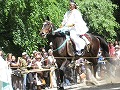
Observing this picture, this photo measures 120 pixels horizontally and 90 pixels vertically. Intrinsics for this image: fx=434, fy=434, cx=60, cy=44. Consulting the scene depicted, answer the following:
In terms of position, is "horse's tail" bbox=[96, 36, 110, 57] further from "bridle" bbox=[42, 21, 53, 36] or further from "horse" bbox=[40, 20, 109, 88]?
"bridle" bbox=[42, 21, 53, 36]

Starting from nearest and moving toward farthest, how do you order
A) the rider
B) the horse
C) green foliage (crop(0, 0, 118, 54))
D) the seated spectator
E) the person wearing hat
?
the person wearing hat → the horse → the rider → the seated spectator → green foliage (crop(0, 0, 118, 54))

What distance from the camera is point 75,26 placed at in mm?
15406

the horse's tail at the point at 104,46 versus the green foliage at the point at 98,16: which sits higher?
the green foliage at the point at 98,16

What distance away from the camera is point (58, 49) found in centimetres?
1499

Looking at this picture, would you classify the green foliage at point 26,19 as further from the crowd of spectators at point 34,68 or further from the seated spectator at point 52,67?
the seated spectator at point 52,67

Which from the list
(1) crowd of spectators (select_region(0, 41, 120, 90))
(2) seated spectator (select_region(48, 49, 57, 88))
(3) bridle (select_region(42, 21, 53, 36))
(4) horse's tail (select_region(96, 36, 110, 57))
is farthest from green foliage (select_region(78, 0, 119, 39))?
(3) bridle (select_region(42, 21, 53, 36))

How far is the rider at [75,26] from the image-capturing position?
15.2 m

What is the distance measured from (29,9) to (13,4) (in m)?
1.13

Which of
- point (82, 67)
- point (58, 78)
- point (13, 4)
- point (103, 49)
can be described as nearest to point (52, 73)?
point (58, 78)

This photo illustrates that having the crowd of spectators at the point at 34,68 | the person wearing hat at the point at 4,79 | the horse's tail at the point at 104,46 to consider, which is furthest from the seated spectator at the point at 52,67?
Result: the person wearing hat at the point at 4,79

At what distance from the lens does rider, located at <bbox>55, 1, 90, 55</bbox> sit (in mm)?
15211

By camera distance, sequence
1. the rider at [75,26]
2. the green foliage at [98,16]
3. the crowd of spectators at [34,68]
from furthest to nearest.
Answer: the green foliage at [98,16] < the rider at [75,26] < the crowd of spectators at [34,68]

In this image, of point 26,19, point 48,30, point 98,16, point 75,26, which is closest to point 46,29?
point 48,30

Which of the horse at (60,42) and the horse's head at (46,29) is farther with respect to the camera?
the horse at (60,42)
